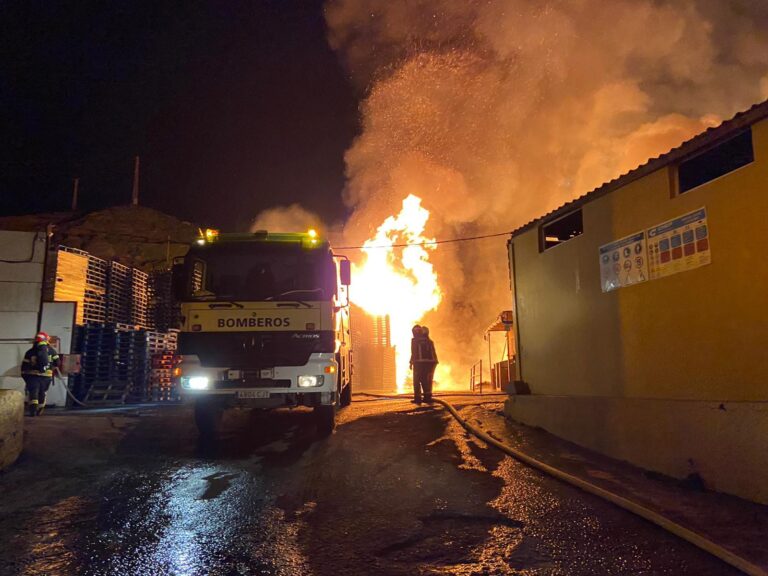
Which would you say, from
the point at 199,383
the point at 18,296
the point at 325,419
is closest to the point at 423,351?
the point at 325,419

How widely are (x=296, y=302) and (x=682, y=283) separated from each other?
15.0 ft

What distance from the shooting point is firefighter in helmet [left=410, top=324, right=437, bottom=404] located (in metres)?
11.9

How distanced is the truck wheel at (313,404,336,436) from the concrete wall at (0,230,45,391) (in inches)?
365

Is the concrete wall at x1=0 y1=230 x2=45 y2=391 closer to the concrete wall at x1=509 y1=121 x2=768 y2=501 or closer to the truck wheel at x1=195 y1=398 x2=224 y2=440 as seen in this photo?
the truck wheel at x1=195 y1=398 x2=224 y2=440

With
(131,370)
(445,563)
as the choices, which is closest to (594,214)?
(445,563)

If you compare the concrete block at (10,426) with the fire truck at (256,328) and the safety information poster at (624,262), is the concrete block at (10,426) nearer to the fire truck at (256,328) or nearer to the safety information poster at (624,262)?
the fire truck at (256,328)

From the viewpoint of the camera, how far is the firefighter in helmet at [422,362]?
11.9 meters

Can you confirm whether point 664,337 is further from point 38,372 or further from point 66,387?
point 66,387

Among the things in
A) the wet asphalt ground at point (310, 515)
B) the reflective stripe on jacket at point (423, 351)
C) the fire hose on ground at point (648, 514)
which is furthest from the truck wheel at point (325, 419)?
the reflective stripe on jacket at point (423, 351)

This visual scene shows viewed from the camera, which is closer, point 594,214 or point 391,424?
point 594,214

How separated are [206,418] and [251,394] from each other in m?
0.98

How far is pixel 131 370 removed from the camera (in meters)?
13.9

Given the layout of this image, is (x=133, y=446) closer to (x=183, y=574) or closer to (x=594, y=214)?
(x=183, y=574)

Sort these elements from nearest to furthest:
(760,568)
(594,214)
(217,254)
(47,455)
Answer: (760,568) → (47,455) → (594,214) → (217,254)
